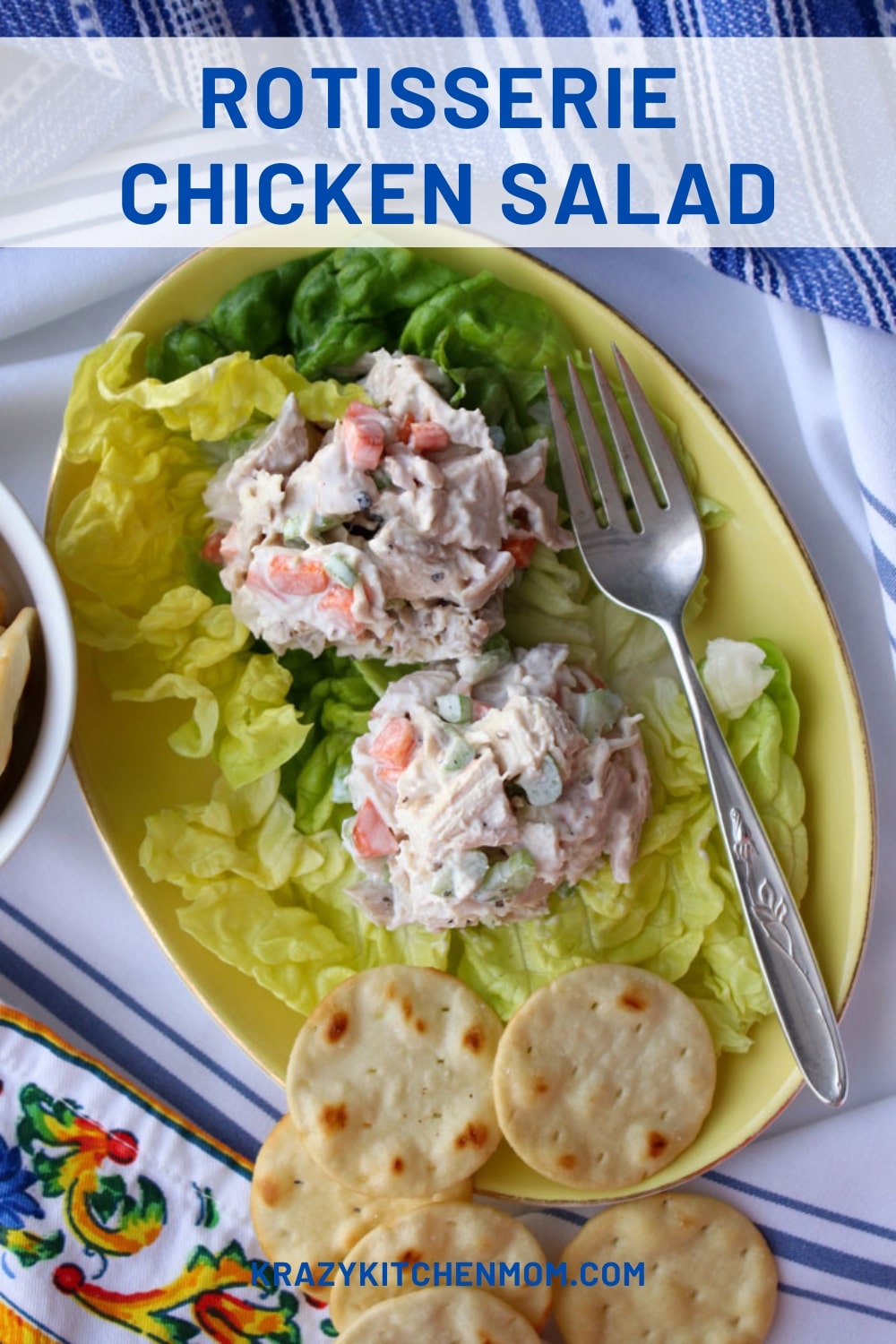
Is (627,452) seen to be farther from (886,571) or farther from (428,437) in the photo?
(886,571)

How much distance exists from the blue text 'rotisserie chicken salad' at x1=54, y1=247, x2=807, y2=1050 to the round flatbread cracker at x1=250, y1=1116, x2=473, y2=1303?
1.20 feet

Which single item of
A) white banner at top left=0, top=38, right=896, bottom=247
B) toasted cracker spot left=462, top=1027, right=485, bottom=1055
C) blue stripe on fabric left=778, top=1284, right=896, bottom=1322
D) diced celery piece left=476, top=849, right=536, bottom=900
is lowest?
blue stripe on fabric left=778, top=1284, right=896, bottom=1322

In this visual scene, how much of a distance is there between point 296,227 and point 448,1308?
2300 millimetres

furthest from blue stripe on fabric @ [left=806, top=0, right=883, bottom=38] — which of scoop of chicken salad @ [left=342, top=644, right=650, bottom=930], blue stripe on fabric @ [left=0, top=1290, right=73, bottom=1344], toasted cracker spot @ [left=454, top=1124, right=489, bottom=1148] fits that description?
blue stripe on fabric @ [left=0, top=1290, right=73, bottom=1344]

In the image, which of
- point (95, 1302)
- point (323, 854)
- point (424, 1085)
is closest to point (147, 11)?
point (323, 854)

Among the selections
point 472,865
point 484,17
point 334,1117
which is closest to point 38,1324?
point 334,1117

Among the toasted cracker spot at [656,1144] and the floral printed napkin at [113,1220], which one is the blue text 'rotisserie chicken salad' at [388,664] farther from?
the floral printed napkin at [113,1220]

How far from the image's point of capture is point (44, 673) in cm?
226

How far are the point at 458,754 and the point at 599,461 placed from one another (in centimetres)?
69

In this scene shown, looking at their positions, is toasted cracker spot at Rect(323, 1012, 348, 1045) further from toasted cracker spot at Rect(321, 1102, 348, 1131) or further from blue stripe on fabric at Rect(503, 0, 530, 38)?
blue stripe on fabric at Rect(503, 0, 530, 38)

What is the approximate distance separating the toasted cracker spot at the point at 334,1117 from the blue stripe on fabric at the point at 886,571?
1.57 m

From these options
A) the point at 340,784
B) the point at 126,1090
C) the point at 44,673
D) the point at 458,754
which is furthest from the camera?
the point at 126,1090

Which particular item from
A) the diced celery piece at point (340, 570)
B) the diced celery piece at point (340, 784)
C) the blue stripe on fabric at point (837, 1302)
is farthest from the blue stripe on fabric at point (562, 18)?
the blue stripe on fabric at point (837, 1302)

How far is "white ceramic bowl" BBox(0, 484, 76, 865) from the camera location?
214 cm
